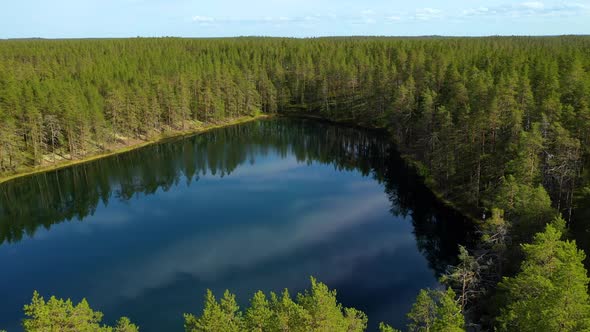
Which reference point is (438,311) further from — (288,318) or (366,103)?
(366,103)

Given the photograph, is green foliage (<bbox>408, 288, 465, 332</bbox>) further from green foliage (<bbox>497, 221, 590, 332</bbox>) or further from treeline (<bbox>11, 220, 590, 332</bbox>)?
green foliage (<bbox>497, 221, 590, 332</bbox>)

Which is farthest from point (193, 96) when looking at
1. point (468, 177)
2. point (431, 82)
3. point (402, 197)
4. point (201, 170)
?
point (468, 177)

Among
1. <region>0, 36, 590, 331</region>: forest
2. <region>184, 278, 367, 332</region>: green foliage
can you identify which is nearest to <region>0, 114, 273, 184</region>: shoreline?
<region>0, 36, 590, 331</region>: forest

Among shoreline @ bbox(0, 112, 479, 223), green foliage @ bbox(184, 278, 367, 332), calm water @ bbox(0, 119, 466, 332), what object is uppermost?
green foliage @ bbox(184, 278, 367, 332)

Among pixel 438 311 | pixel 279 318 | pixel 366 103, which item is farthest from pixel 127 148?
pixel 438 311

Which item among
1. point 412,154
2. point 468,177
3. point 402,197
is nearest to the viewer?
point 468,177

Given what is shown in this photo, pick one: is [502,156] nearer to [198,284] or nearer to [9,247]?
[198,284]
